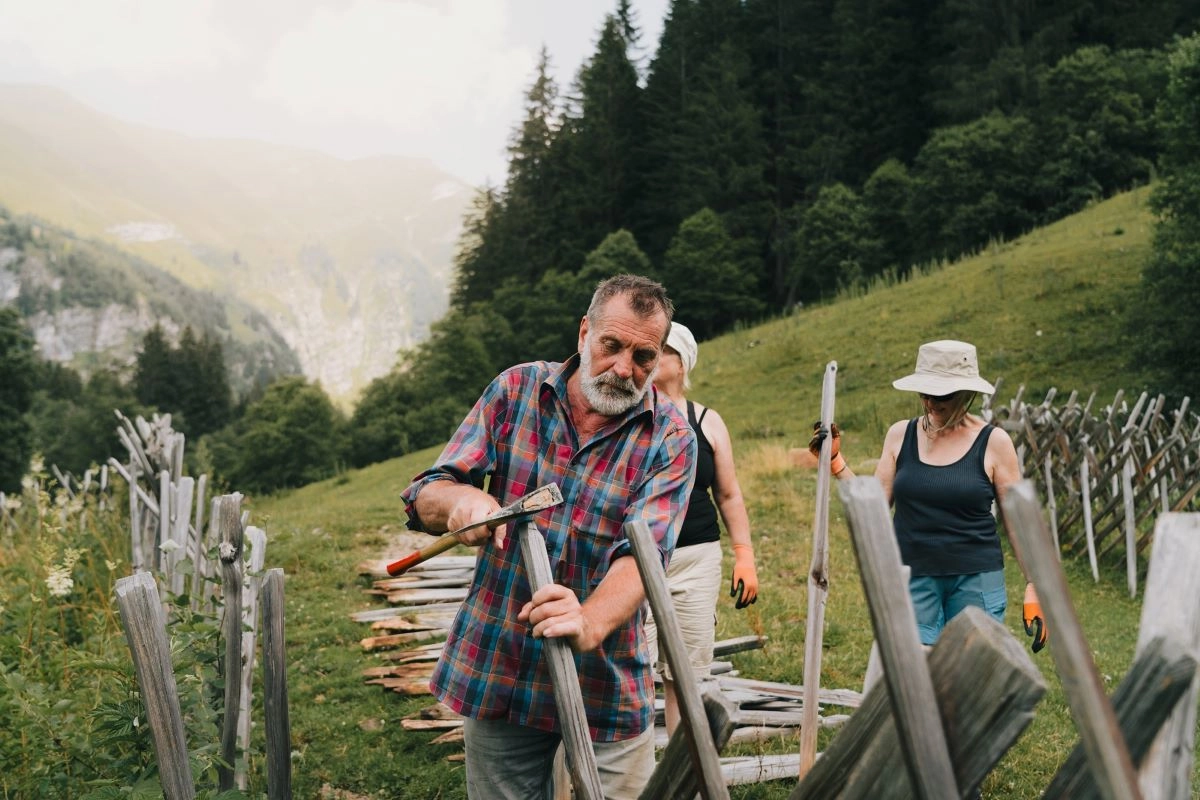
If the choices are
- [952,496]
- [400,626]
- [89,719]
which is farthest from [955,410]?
[400,626]

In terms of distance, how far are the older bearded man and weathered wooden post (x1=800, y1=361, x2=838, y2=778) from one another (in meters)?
1.03

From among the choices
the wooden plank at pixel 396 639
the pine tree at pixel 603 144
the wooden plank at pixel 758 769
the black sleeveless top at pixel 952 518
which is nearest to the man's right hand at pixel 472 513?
the black sleeveless top at pixel 952 518

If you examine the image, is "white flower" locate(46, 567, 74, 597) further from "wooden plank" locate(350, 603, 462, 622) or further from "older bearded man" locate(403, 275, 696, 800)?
"wooden plank" locate(350, 603, 462, 622)

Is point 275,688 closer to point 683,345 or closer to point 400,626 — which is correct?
point 683,345

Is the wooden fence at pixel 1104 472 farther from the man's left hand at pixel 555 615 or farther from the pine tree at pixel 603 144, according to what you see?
the pine tree at pixel 603 144

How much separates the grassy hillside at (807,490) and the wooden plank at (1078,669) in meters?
3.69

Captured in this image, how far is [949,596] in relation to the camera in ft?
13.0

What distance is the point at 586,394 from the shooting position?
2.51m

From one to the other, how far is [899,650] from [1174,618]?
0.36 metres

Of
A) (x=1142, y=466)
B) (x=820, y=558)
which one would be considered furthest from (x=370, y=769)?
(x=1142, y=466)

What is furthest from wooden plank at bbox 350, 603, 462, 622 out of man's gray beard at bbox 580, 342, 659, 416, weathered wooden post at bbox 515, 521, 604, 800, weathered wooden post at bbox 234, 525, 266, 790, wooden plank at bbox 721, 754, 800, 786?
weathered wooden post at bbox 515, 521, 604, 800

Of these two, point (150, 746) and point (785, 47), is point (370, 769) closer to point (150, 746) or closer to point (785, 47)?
point (150, 746)

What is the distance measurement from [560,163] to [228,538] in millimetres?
49081

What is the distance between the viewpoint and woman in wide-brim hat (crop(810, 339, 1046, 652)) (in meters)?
3.87
